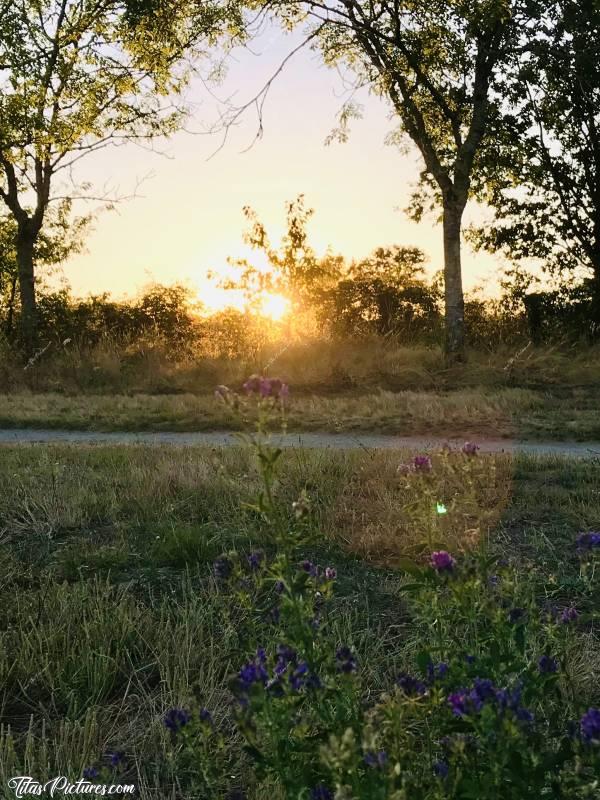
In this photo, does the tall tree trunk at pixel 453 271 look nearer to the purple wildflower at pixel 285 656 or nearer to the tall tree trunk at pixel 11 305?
the tall tree trunk at pixel 11 305

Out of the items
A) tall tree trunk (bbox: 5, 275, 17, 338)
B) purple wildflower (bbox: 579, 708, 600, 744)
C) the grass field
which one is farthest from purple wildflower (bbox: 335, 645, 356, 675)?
tall tree trunk (bbox: 5, 275, 17, 338)

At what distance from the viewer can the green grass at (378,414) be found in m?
9.90

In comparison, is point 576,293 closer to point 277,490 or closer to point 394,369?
point 394,369

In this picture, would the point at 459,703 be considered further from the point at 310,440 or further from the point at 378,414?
the point at 378,414

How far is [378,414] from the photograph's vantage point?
36.2 ft

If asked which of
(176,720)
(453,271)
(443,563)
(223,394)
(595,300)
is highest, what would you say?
(453,271)

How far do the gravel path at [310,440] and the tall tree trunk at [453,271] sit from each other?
746 cm

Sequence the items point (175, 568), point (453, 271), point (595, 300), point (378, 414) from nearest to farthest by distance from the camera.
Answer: point (175, 568) < point (378, 414) < point (453, 271) < point (595, 300)

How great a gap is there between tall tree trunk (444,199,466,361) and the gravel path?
7.46 metres

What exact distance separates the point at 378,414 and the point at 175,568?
283 inches

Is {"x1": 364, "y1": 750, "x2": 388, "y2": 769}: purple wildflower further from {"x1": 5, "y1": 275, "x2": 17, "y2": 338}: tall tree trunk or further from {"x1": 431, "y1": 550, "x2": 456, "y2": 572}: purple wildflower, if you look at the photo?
{"x1": 5, "y1": 275, "x2": 17, "y2": 338}: tall tree trunk

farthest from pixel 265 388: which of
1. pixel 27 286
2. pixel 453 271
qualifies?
pixel 27 286

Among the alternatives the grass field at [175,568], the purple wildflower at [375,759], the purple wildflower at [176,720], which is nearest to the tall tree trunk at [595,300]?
the grass field at [175,568]

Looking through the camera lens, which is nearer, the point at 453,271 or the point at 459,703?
the point at 459,703
